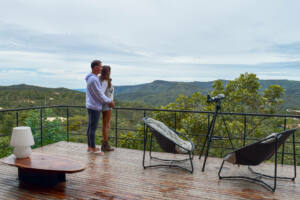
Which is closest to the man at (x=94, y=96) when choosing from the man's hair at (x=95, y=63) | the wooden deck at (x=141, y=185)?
the man's hair at (x=95, y=63)

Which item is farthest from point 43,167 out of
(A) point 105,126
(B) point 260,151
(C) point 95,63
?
(B) point 260,151

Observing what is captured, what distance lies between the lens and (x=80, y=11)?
635cm

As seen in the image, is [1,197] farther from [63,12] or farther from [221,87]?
[221,87]

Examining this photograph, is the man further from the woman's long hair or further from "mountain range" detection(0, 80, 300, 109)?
"mountain range" detection(0, 80, 300, 109)

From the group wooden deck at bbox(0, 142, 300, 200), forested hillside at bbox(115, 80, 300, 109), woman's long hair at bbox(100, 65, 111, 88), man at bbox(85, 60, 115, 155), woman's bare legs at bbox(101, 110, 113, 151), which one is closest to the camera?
wooden deck at bbox(0, 142, 300, 200)

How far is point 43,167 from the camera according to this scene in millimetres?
2623

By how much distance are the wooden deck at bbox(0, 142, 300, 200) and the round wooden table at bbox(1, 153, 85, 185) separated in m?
0.09

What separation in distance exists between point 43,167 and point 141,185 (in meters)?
1.11

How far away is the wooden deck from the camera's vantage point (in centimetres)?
262

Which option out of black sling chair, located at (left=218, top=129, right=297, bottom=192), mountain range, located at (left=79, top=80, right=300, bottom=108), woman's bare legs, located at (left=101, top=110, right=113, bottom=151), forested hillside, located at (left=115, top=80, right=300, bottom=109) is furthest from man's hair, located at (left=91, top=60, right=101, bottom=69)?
mountain range, located at (left=79, top=80, right=300, bottom=108)

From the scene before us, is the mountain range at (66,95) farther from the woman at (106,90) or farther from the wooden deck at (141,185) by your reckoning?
the wooden deck at (141,185)

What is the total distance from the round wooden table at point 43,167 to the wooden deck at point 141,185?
0.09m

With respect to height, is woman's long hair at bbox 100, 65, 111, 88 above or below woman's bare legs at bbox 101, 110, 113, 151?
A: above

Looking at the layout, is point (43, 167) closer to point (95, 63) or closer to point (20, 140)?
point (20, 140)
